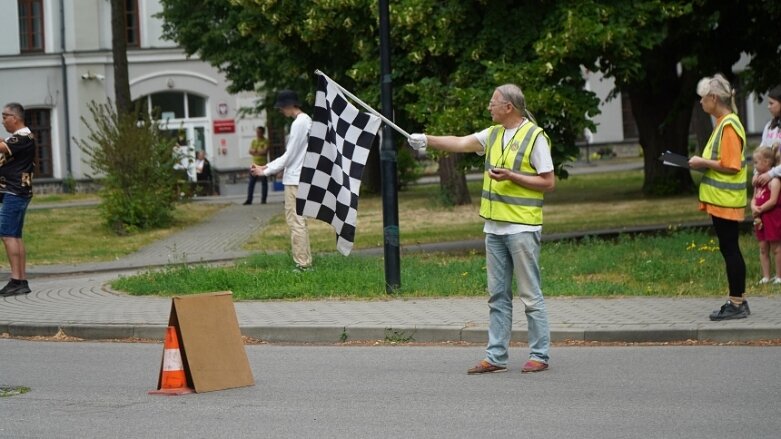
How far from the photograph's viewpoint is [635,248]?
1672 centimetres

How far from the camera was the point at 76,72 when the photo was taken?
155ft

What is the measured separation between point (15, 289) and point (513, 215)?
26.1ft

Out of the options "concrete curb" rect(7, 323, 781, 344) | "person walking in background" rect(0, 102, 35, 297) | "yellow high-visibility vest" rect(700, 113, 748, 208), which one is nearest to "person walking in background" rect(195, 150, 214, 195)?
"person walking in background" rect(0, 102, 35, 297)

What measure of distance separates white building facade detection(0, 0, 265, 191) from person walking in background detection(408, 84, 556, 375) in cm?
3795

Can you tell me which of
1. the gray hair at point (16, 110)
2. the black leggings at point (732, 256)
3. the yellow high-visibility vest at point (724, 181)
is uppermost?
the gray hair at point (16, 110)

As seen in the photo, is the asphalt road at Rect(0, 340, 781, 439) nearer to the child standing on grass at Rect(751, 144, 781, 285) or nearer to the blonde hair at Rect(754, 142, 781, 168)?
the child standing on grass at Rect(751, 144, 781, 285)

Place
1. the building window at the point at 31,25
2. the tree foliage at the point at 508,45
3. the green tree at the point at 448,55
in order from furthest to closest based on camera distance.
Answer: the building window at the point at 31,25
the green tree at the point at 448,55
the tree foliage at the point at 508,45

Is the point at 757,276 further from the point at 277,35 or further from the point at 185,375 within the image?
the point at 277,35

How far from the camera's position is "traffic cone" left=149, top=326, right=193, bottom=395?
8.66 m

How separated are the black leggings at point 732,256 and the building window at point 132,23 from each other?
130ft

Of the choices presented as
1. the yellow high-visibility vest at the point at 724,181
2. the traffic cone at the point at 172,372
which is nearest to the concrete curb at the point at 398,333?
the yellow high-visibility vest at the point at 724,181

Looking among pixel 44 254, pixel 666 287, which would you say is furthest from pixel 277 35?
pixel 666 287

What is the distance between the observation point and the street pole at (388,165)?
43.1ft

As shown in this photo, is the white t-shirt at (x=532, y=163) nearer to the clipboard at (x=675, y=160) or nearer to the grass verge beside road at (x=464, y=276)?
the clipboard at (x=675, y=160)
